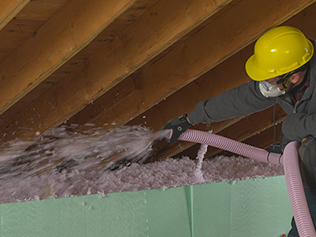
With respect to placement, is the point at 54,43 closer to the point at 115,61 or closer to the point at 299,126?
the point at 115,61

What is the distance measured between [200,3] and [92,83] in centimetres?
80

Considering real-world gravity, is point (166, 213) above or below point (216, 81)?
below

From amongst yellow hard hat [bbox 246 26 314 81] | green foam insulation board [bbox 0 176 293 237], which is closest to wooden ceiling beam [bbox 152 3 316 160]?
yellow hard hat [bbox 246 26 314 81]

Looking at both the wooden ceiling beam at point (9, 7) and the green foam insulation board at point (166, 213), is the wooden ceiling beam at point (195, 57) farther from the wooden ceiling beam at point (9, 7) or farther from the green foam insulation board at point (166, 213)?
the wooden ceiling beam at point (9, 7)

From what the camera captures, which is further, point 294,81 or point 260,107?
point 260,107

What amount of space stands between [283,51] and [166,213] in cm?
87

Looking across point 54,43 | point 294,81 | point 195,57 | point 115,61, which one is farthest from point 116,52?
point 294,81

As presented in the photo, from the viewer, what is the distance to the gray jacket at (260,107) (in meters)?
1.38

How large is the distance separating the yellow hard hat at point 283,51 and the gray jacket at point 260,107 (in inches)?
2.5

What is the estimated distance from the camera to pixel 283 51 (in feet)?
4.62

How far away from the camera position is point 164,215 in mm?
1404

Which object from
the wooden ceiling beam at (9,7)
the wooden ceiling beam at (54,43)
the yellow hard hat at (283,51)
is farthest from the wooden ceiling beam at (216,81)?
the wooden ceiling beam at (9,7)

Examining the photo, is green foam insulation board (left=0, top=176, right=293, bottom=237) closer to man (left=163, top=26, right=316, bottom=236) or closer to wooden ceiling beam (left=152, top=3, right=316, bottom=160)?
man (left=163, top=26, right=316, bottom=236)

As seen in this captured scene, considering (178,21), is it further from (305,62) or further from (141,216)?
(141,216)
